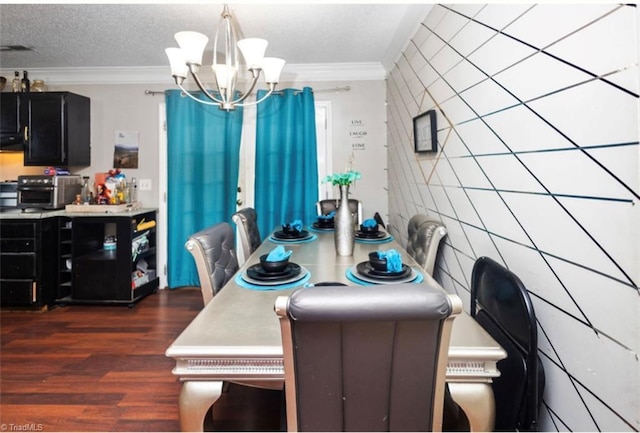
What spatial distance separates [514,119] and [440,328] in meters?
0.94

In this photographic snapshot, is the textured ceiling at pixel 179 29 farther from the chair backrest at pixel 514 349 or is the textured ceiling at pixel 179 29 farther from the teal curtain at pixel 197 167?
the chair backrest at pixel 514 349

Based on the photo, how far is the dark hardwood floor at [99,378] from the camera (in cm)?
161

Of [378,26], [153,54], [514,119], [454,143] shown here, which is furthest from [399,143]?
[153,54]

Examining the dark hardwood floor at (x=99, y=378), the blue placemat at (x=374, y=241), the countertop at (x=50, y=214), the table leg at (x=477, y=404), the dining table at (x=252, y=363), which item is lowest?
the dark hardwood floor at (x=99, y=378)

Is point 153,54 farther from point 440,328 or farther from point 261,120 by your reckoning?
point 440,328

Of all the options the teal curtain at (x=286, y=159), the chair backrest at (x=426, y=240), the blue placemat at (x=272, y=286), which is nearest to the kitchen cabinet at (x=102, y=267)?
the teal curtain at (x=286, y=159)

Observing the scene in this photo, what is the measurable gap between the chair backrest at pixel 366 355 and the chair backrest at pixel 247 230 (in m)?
1.60

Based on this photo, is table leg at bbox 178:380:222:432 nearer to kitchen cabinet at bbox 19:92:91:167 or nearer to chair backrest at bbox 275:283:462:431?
chair backrest at bbox 275:283:462:431

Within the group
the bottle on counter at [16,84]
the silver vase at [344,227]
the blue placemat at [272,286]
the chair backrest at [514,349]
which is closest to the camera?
the chair backrest at [514,349]

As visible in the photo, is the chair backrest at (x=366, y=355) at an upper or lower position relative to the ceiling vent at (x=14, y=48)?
lower

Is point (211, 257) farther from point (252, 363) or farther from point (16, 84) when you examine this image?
point (16, 84)

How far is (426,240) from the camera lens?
1903 millimetres

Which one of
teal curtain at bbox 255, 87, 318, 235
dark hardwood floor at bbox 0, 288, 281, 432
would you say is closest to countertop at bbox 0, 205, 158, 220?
dark hardwood floor at bbox 0, 288, 281, 432

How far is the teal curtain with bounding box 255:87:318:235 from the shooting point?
3387 millimetres
